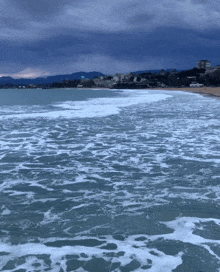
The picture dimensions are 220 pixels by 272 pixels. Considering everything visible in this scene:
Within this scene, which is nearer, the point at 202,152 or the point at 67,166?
the point at 67,166

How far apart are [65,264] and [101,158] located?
5.17 metres

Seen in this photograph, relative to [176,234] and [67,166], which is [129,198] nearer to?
[176,234]

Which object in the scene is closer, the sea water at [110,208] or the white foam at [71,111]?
the sea water at [110,208]

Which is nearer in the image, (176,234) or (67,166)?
(176,234)

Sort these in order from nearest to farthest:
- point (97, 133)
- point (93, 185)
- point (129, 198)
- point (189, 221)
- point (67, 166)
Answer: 1. point (189, 221)
2. point (129, 198)
3. point (93, 185)
4. point (67, 166)
5. point (97, 133)

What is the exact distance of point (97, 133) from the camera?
1350cm

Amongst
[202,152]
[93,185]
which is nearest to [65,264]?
[93,185]

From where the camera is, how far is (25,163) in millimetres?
8375

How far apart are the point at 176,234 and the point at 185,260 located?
64 cm

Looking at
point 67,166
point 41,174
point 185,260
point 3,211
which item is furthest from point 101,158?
point 185,260

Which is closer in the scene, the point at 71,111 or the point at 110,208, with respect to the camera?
the point at 110,208

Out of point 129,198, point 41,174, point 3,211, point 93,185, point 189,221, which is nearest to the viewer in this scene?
point 189,221

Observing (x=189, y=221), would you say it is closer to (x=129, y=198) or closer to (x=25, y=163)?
(x=129, y=198)

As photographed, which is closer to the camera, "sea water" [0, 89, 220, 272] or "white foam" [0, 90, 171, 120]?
"sea water" [0, 89, 220, 272]
